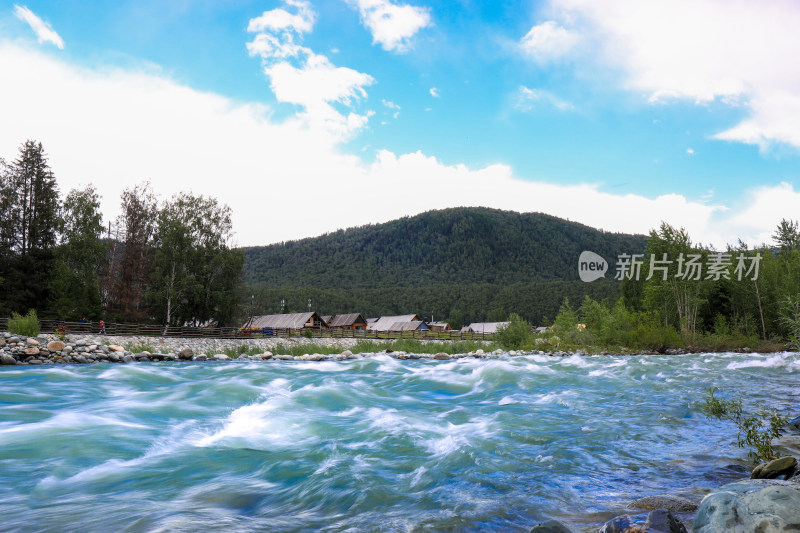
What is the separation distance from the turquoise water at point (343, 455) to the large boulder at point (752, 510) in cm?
97

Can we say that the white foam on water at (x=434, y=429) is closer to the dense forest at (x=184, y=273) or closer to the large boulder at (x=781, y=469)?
the large boulder at (x=781, y=469)

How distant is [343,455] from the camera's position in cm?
650

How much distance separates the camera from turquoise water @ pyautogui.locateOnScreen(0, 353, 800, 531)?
4.38 meters

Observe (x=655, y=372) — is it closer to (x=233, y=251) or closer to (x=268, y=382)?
(x=268, y=382)

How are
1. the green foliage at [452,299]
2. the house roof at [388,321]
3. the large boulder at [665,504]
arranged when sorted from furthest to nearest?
the green foliage at [452,299], the house roof at [388,321], the large boulder at [665,504]

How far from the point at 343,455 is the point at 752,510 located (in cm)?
470

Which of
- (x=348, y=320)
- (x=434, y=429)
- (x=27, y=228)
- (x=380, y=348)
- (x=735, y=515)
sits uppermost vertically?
(x=27, y=228)

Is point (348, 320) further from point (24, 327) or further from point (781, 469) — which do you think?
point (781, 469)

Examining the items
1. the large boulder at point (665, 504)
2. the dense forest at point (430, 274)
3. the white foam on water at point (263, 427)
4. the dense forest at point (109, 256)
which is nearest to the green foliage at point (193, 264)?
the dense forest at point (109, 256)

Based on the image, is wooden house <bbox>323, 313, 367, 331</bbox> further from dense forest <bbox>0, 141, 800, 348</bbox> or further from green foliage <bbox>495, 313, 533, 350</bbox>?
green foliage <bbox>495, 313, 533, 350</bbox>

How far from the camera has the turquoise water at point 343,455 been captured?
4379 millimetres

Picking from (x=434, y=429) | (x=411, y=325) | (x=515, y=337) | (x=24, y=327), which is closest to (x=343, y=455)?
(x=434, y=429)

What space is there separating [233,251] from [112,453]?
1615 inches

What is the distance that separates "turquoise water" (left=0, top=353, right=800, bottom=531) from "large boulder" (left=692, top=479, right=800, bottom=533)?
0.97m
